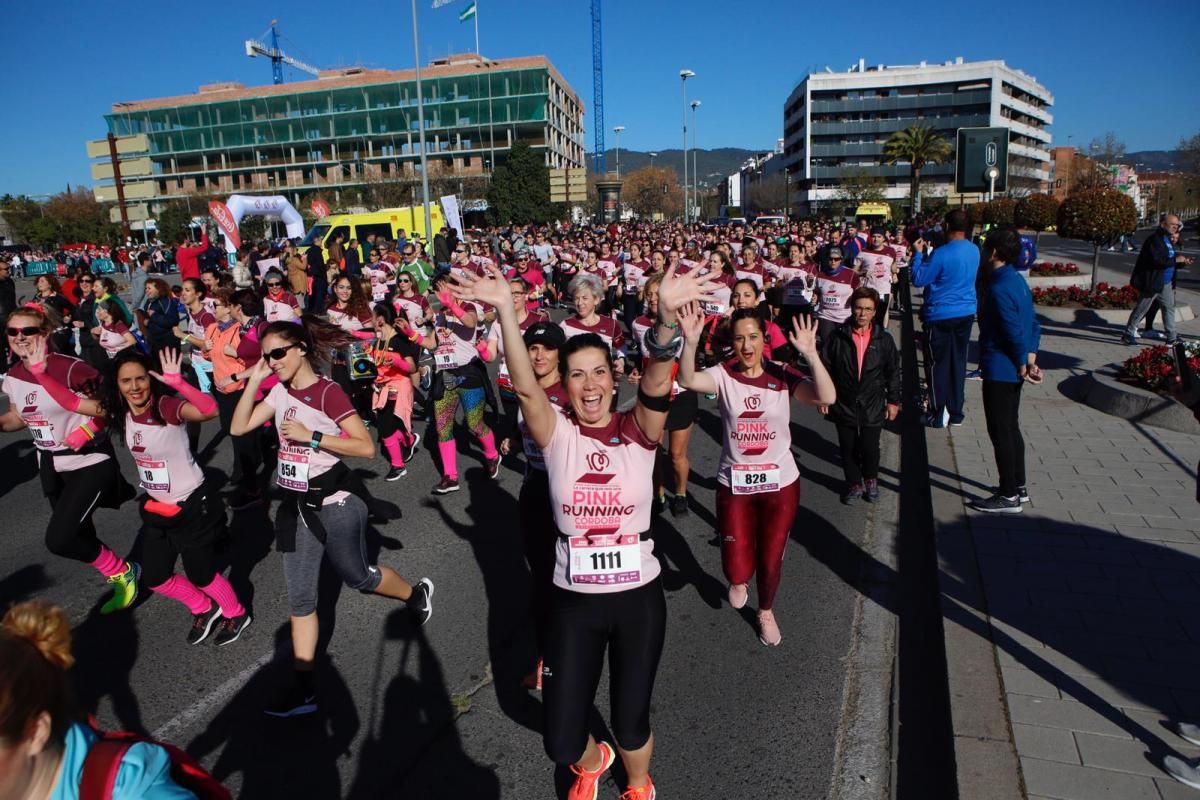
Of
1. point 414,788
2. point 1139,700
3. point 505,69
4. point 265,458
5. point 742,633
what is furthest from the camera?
point 505,69

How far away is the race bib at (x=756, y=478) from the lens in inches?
168

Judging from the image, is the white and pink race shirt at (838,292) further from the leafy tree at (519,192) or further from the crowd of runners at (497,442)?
the leafy tree at (519,192)

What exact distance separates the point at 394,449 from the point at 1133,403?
7.92 m

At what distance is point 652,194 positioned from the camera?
276 ft

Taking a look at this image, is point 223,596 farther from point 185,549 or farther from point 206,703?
point 206,703

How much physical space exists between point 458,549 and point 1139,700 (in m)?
4.27

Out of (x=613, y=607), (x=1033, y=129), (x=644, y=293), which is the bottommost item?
(x=613, y=607)

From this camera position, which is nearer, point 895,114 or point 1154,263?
point 1154,263

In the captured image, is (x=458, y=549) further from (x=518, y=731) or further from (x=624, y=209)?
(x=624, y=209)

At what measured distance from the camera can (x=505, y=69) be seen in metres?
81.1

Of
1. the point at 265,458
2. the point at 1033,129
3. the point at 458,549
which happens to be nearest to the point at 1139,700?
A: the point at 458,549

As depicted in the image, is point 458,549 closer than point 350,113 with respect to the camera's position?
Yes

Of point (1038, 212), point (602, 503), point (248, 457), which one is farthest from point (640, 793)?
point (1038, 212)

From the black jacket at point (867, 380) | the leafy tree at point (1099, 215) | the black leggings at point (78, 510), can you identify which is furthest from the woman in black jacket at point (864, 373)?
the leafy tree at point (1099, 215)
